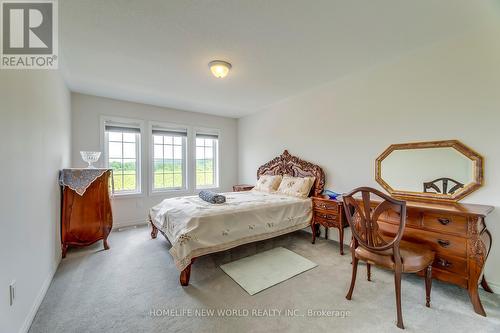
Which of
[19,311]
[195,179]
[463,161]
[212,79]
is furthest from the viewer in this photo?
[195,179]

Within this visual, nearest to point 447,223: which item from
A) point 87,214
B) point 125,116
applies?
point 87,214

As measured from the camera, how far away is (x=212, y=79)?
3.18 metres

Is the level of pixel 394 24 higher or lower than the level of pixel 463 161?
higher

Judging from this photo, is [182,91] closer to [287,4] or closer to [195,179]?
[195,179]

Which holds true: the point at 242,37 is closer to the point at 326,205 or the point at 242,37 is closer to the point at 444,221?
the point at 326,205

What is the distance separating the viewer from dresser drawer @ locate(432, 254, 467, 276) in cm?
181

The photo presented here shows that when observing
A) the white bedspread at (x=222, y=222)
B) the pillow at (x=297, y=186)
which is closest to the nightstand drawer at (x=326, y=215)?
the white bedspread at (x=222, y=222)

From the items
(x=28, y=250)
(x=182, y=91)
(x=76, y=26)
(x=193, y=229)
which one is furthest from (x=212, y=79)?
(x=28, y=250)

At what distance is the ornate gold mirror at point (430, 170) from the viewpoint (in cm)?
216

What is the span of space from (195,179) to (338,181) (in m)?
3.19

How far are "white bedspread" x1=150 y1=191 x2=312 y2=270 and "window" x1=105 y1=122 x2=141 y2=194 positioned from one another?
4.90 feet

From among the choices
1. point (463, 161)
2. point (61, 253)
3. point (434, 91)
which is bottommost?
point (61, 253)

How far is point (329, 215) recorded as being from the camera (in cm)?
304

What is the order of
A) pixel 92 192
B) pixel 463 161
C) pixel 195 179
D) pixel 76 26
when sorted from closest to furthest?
pixel 76 26 → pixel 463 161 → pixel 92 192 → pixel 195 179
